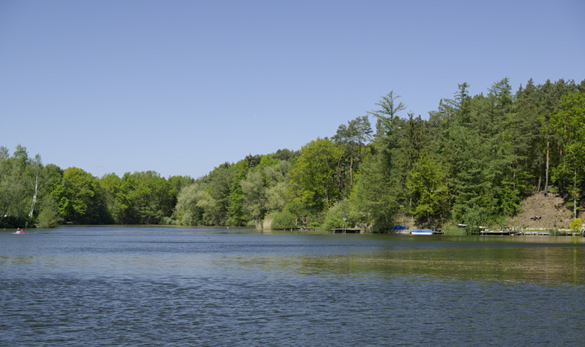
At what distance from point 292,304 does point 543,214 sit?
312ft

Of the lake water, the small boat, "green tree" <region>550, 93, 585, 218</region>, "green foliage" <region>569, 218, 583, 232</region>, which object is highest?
"green tree" <region>550, 93, 585, 218</region>

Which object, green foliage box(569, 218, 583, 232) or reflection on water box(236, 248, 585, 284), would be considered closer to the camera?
reflection on water box(236, 248, 585, 284)

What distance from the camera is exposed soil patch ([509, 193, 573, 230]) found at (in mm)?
105850

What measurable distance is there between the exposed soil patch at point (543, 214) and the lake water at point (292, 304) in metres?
65.1

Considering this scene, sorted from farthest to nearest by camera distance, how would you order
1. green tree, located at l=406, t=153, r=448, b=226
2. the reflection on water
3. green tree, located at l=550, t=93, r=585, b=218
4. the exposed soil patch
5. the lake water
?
green tree, located at l=406, t=153, r=448, b=226 < the exposed soil patch < green tree, located at l=550, t=93, r=585, b=218 < the reflection on water < the lake water

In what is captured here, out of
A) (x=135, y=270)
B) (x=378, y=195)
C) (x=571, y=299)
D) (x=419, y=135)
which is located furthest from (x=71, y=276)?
(x=419, y=135)

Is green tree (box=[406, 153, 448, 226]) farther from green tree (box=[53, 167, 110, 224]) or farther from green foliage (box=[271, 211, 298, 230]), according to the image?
green tree (box=[53, 167, 110, 224])

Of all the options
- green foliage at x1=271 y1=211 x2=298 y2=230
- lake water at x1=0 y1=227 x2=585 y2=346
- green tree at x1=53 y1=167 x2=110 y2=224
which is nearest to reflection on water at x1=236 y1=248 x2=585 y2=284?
lake water at x1=0 y1=227 x2=585 y2=346

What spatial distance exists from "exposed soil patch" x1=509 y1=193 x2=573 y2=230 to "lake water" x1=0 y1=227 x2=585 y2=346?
65.1 m

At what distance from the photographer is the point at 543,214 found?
357 ft

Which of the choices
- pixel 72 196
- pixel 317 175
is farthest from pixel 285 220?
pixel 72 196

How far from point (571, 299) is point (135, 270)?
28.4 meters

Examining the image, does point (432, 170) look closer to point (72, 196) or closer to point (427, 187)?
point (427, 187)

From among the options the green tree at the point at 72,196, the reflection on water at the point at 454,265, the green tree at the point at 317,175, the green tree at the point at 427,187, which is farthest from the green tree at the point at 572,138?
the green tree at the point at 72,196
